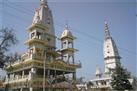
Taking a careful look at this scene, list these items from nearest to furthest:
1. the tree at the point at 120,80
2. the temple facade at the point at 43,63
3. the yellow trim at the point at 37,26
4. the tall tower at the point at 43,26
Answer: the temple facade at the point at 43,63 → the tree at the point at 120,80 → the yellow trim at the point at 37,26 → the tall tower at the point at 43,26

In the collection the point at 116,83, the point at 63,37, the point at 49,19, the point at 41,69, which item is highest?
the point at 49,19

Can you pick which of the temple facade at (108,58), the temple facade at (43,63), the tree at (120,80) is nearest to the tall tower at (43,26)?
the temple facade at (43,63)

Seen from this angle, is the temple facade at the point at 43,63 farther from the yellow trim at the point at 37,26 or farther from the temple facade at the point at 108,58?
the temple facade at the point at 108,58

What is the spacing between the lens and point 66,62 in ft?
152

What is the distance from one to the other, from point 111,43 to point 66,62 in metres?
32.6

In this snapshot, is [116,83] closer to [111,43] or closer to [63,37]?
[63,37]

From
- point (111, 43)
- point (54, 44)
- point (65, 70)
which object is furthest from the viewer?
point (111, 43)

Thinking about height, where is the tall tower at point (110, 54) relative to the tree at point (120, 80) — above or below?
above

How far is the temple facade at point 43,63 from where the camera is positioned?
37.9 metres

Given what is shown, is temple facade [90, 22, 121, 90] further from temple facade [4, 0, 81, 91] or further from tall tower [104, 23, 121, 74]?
temple facade [4, 0, 81, 91]

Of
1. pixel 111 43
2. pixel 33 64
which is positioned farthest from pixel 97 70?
pixel 33 64

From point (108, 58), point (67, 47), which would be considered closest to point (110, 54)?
point (108, 58)

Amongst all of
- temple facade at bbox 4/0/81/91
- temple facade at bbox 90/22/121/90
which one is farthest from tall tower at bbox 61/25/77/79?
temple facade at bbox 90/22/121/90

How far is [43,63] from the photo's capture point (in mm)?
40312
